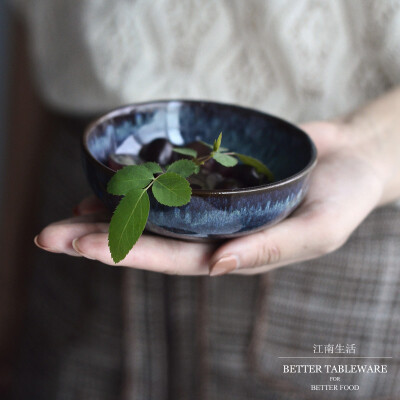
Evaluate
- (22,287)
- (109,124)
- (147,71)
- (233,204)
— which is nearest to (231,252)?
(233,204)

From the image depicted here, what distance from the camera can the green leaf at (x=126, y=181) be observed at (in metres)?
0.43

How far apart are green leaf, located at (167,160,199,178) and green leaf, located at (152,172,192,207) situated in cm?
2

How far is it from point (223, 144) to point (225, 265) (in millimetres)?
210

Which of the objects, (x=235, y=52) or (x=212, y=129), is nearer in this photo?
(x=212, y=129)

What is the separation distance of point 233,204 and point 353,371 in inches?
19.3

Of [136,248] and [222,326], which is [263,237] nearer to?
[136,248]

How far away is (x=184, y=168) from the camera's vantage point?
461 mm

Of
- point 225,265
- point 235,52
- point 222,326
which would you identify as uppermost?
point 235,52

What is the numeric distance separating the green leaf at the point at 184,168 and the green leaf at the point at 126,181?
0.12ft

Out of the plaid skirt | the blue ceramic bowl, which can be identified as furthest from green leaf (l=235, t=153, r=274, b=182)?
the plaid skirt

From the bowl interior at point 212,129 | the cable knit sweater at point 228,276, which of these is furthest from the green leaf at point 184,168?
the cable knit sweater at point 228,276

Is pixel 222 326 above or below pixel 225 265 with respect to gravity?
below

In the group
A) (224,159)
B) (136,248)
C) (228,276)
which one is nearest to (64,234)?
(136,248)

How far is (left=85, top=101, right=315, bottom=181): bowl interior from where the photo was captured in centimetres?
58
